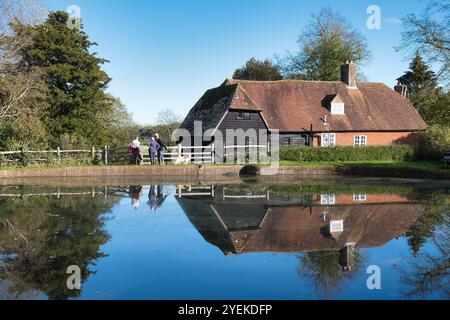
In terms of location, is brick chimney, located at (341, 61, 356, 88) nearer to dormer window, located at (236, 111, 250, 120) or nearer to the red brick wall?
the red brick wall

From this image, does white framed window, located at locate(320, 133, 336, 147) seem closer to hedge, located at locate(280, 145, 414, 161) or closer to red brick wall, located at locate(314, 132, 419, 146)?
red brick wall, located at locate(314, 132, 419, 146)

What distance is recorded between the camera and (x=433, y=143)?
29.7 m

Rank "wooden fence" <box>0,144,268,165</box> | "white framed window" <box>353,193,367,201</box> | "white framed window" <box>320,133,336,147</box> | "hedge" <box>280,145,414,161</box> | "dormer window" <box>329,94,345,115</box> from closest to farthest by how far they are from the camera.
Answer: "white framed window" <box>353,193,367,201</box> → "wooden fence" <box>0,144,268,165</box> → "hedge" <box>280,145,414,161</box> → "white framed window" <box>320,133,336,147</box> → "dormer window" <box>329,94,345,115</box>

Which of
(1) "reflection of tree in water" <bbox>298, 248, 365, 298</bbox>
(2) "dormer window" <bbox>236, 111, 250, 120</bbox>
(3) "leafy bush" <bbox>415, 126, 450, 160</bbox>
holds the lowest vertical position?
(1) "reflection of tree in water" <bbox>298, 248, 365, 298</bbox>

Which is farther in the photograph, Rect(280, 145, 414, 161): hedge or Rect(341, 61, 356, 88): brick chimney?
Rect(341, 61, 356, 88): brick chimney

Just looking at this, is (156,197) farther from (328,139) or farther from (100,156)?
(328,139)

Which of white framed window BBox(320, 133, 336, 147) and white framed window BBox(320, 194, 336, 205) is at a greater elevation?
white framed window BBox(320, 133, 336, 147)

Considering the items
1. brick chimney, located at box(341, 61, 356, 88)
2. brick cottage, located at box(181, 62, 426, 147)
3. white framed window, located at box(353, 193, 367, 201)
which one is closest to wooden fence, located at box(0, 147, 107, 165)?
brick cottage, located at box(181, 62, 426, 147)

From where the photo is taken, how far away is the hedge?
30.9 m

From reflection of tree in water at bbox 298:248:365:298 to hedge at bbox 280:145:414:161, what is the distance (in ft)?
75.2

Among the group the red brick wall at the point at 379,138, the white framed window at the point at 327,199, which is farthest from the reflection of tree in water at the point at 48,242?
the red brick wall at the point at 379,138

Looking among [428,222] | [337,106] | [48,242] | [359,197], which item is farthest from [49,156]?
[428,222]

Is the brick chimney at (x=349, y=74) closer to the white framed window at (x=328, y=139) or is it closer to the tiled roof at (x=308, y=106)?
the tiled roof at (x=308, y=106)

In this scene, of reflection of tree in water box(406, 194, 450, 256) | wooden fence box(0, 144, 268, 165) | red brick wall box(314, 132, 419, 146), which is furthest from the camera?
red brick wall box(314, 132, 419, 146)
